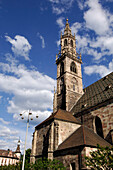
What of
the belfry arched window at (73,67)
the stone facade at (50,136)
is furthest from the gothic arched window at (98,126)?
the belfry arched window at (73,67)

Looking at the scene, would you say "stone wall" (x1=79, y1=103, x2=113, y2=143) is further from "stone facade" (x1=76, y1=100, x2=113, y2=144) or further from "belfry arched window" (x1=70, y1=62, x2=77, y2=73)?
"belfry arched window" (x1=70, y1=62, x2=77, y2=73)

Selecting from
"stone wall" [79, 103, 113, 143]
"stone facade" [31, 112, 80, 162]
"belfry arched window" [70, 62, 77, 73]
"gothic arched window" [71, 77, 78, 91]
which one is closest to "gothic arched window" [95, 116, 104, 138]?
"stone wall" [79, 103, 113, 143]

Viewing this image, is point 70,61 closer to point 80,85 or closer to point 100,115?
point 80,85

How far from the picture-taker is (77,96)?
3325cm

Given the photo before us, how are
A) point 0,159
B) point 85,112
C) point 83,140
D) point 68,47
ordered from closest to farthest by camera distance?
point 83,140, point 85,112, point 68,47, point 0,159

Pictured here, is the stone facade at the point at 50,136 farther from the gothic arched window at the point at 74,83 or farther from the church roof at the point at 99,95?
the gothic arched window at the point at 74,83

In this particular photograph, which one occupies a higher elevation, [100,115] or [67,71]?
[67,71]

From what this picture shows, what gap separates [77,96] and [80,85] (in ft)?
13.8

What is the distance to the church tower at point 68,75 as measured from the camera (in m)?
32.1

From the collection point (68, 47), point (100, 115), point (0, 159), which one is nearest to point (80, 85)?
point (68, 47)

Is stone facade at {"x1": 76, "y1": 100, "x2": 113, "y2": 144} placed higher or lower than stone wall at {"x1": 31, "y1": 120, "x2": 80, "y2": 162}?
higher

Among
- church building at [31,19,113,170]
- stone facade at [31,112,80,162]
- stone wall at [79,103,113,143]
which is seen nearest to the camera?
church building at [31,19,113,170]

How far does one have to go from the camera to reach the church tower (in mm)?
32119

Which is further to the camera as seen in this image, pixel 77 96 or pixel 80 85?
pixel 80 85
